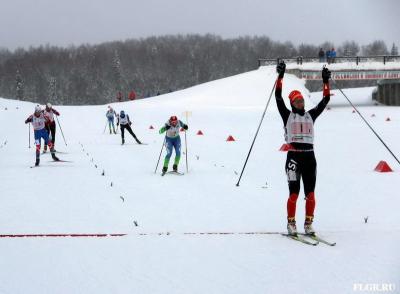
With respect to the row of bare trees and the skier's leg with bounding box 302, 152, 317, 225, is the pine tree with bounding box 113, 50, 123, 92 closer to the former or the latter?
the row of bare trees

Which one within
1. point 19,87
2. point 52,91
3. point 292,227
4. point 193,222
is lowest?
point 193,222

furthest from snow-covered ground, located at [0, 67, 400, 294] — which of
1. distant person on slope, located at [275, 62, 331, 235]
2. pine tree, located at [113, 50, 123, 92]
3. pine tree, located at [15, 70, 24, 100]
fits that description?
pine tree, located at [113, 50, 123, 92]

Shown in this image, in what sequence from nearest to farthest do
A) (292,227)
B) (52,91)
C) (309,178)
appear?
(309,178)
(292,227)
(52,91)

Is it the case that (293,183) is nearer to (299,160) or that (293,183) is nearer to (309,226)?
(299,160)

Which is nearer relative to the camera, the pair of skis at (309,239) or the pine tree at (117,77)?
the pair of skis at (309,239)

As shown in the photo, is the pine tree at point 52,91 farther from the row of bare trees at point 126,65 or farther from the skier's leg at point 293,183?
the skier's leg at point 293,183

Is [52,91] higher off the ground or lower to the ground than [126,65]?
lower

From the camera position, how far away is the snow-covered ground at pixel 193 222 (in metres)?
5.14

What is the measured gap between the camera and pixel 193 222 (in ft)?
26.0

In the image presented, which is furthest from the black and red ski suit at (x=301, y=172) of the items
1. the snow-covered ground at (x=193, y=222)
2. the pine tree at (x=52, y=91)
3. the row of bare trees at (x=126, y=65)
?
the pine tree at (x=52, y=91)

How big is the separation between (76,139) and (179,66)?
10374 centimetres

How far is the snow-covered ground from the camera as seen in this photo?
5.14 m

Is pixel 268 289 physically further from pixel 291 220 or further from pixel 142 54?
pixel 142 54

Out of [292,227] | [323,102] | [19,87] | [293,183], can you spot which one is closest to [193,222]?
[292,227]
